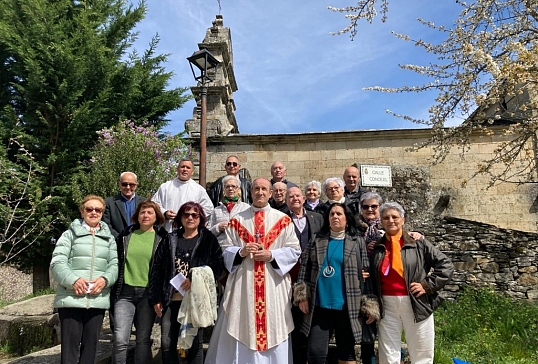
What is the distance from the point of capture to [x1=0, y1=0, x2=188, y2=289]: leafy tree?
10281mm

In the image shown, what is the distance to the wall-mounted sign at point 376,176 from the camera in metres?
8.37

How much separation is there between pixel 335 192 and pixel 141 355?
2.54m

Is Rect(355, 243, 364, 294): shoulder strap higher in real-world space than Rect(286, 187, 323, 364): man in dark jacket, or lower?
lower

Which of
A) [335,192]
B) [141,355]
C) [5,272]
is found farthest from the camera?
[5,272]

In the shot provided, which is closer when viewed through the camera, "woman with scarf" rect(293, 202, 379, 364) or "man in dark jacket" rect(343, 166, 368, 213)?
"woman with scarf" rect(293, 202, 379, 364)

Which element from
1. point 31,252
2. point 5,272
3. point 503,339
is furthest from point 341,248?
point 5,272

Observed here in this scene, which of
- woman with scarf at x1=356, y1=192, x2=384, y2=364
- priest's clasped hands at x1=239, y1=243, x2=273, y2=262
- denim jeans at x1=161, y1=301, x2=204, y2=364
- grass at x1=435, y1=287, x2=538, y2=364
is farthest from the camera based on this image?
grass at x1=435, y1=287, x2=538, y2=364

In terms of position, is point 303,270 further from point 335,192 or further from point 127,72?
point 127,72

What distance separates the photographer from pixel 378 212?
4.33 m

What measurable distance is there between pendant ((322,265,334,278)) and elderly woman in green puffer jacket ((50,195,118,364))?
6.37 ft

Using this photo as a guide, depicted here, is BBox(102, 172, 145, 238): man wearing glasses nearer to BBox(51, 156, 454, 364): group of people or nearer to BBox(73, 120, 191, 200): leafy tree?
BBox(51, 156, 454, 364): group of people

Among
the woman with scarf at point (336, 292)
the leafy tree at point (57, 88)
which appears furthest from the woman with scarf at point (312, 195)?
the leafy tree at point (57, 88)

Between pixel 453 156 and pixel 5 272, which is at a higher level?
pixel 453 156

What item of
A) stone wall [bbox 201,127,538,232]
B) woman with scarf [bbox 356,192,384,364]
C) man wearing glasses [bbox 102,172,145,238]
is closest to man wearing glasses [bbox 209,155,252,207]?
man wearing glasses [bbox 102,172,145,238]
